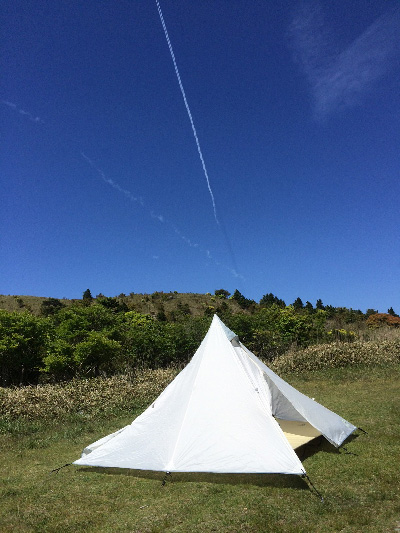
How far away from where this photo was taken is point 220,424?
222 inches

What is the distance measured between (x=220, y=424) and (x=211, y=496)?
97 centimetres

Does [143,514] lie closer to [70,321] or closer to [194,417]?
[194,417]

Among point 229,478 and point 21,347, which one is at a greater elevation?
point 21,347

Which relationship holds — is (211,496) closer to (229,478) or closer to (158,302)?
(229,478)

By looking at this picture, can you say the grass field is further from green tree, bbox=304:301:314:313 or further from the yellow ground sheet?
green tree, bbox=304:301:314:313

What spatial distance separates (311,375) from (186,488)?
39.7 feet

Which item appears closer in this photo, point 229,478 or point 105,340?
point 229,478

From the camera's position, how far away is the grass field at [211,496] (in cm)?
409

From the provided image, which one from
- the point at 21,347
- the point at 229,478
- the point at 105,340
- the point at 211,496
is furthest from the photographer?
the point at 21,347

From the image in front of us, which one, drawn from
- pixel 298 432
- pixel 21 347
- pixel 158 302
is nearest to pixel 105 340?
pixel 21 347

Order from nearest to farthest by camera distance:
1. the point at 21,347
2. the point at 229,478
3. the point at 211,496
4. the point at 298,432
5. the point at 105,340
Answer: the point at 211,496
the point at 229,478
the point at 298,432
the point at 105,340
the point at 21,347

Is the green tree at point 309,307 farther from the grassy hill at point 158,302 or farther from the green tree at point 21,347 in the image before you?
the green tree at point 21,347

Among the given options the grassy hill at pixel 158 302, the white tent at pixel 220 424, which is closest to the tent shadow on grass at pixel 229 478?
the white tent at pixel 220 424

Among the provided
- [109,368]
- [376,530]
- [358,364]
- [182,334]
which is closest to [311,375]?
[358,364]
